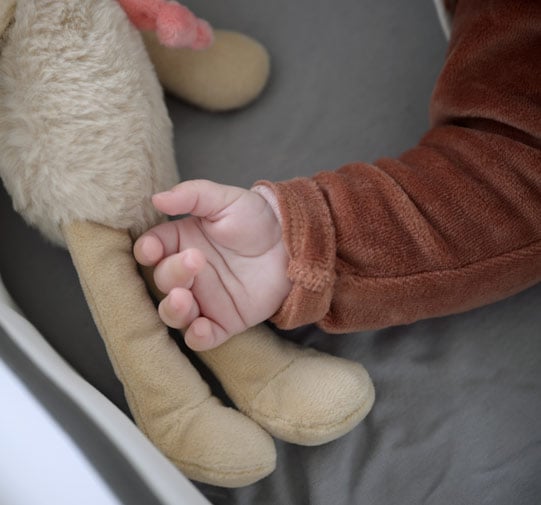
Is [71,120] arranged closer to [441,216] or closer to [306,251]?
[306,251]

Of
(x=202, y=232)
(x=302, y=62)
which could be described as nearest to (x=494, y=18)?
(x=302, y=62)

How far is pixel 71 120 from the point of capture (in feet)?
1.93

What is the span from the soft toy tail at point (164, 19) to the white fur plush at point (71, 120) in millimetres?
34

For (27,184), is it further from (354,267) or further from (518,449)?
(518,449)

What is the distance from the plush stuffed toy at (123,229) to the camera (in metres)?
0.57

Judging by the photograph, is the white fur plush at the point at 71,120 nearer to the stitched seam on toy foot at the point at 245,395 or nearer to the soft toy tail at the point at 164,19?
the soft toy tail at the point at 164,19

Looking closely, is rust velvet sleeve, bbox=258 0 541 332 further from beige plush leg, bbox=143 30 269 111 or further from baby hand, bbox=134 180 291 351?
beige plush leg, bbox=143 30 269 111

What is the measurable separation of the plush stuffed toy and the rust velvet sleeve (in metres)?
0.08

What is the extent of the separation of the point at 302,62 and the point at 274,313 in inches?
16.5

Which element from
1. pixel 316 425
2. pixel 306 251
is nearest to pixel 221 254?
pixel 306 251

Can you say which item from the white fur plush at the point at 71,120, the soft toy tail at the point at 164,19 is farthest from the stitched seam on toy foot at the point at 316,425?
the soft toy tail at the point at 164,19

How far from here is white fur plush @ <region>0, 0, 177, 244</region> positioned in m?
0.58

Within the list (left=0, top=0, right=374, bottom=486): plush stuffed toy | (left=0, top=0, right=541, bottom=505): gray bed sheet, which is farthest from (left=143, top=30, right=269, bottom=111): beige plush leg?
(left=0, top=0, right=374, bottom=486): plush stuffed toy

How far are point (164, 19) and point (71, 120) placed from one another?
16 cm
